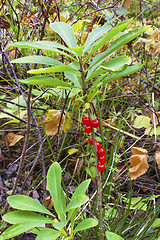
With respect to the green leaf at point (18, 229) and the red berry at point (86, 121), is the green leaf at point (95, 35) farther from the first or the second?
the green leaf at point (18, 229)

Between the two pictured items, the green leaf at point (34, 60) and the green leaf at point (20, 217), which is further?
the green leaf at point (20, 217)

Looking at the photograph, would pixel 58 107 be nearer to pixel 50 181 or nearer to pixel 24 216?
pixel 50 181

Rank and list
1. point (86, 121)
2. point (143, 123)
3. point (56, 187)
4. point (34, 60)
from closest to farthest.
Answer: point (34, 60) < point (86, 121) < point (56, 187) < point (143, 123)

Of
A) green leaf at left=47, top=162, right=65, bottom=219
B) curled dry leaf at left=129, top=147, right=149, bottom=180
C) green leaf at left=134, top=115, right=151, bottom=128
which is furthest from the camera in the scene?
green leaf at left=134, top=115, right=151, bottom=128

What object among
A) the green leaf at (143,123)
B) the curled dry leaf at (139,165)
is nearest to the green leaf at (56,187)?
the curled dry leaf at (139,165)

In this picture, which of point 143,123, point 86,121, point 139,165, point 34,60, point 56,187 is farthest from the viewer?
point 143,123

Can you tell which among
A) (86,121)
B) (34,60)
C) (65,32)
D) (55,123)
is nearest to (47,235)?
(86,121)

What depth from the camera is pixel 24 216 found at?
28.7 inches

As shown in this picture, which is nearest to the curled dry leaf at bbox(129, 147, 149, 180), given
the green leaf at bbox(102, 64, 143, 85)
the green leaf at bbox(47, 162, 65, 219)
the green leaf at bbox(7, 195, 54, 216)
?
the green leaf at bbox(47, 162, 65, 219)

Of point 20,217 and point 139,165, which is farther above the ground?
point 20,217

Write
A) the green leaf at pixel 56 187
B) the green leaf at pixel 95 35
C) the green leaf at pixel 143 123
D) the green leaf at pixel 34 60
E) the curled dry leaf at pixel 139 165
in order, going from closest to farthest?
1. the green leaf at pixel 34 60
2. the green leaf at pixel 95 35
3. the green leaf at pixel 56 187
4. the curled dry leaf at pixel 139 165
5. the green leaf at pixel 143 123

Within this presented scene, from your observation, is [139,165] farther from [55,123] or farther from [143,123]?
[55,123]

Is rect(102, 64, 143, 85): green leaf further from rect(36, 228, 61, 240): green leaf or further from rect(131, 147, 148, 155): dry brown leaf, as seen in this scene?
rect(131, 147, 148, 155): dry brown leaf

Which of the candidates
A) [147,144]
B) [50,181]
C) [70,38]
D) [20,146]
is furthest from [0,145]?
[70,38]
